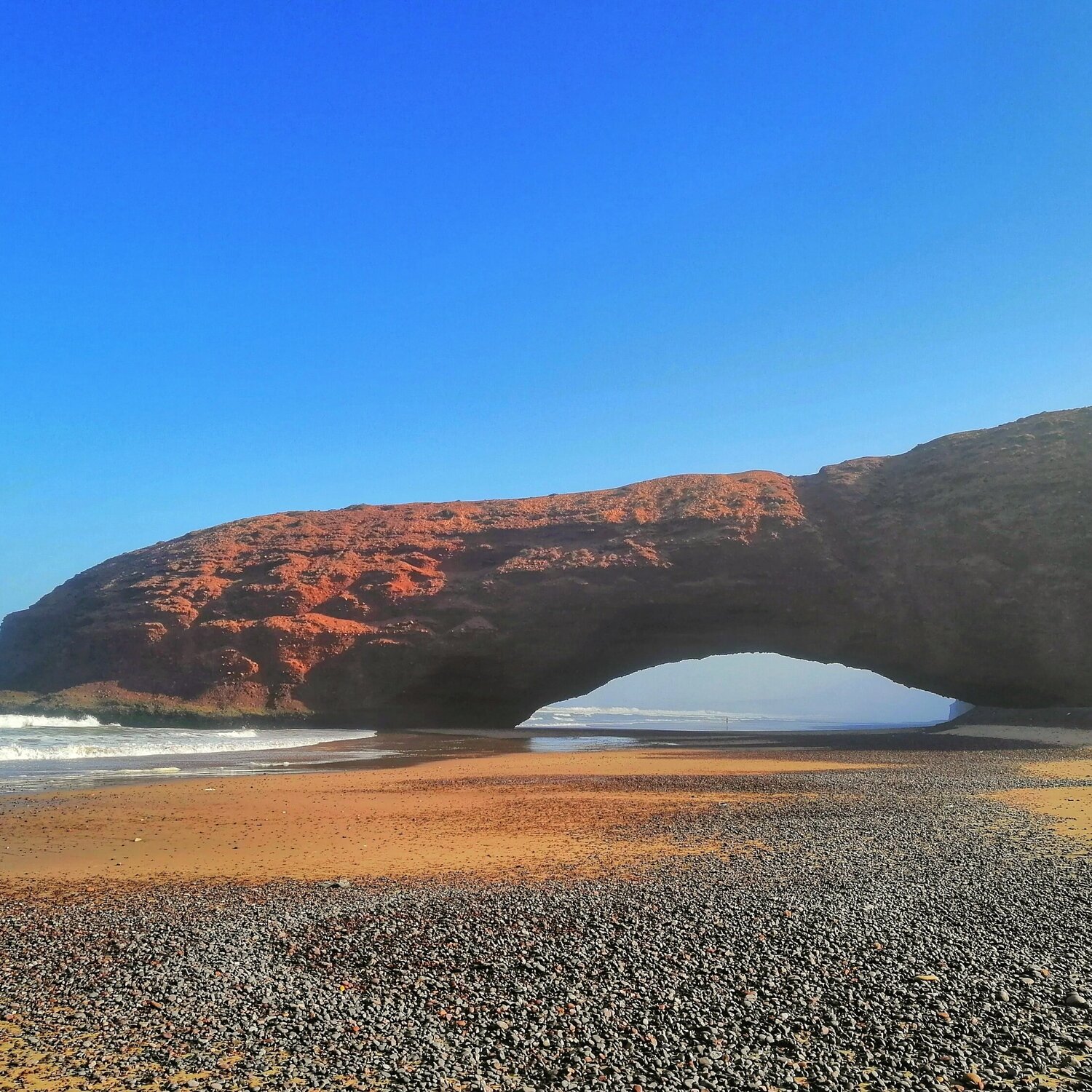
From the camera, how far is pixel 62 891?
550cm

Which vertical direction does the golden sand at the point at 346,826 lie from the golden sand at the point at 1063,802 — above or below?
above

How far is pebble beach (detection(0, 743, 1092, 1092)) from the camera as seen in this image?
2906 mm

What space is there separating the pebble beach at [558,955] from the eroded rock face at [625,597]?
882 inches

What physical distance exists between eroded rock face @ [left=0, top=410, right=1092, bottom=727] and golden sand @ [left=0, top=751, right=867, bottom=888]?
17.9 meters

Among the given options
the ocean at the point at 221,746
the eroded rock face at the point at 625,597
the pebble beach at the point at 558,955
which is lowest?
the ocean at the point at 221,746

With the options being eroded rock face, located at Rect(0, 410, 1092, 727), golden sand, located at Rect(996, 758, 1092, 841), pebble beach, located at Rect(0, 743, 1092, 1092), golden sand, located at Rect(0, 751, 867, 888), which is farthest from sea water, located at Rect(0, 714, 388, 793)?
golden sand, located at Rect(996, 758, 1092, 841)

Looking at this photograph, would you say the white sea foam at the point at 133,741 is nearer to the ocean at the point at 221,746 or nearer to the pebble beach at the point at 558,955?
the ocean at the point at 221,746

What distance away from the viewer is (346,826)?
321 inches

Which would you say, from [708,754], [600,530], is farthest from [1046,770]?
[600,530]

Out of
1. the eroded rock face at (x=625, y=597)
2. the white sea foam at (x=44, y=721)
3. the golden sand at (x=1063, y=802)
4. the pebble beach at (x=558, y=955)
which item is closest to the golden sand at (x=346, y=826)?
the pebble beach at (x=558, y=955)

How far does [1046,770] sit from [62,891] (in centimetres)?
Result: 1386

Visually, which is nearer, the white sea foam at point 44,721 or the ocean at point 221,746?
the ocean at point 221,746

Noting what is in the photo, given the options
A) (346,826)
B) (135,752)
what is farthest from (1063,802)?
(135,752)

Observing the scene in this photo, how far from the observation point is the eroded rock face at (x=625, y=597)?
1108 inches
